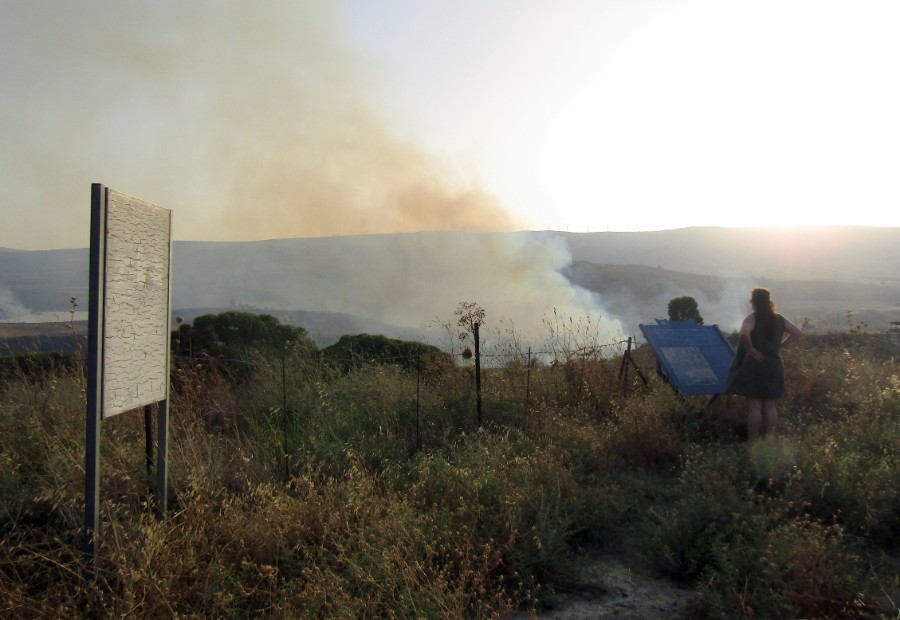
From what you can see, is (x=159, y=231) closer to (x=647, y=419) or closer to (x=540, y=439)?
(x=540, y=439)

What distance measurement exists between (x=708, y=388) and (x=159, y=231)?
6112 millimetres

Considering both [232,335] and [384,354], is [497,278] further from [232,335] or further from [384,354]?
[232,335]

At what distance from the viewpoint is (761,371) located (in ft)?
22.6

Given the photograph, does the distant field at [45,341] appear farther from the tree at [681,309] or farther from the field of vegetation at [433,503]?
the tree at [681,309]

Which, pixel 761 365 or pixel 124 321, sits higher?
pixel 124 321

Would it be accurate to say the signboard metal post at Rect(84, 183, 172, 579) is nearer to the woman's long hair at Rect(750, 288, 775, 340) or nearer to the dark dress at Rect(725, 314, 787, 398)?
the dark dress at Rect(725, 314, 787, 398)

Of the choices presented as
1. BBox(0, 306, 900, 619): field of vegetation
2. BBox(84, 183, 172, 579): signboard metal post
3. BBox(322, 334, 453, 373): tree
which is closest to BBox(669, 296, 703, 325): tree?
BBox(322, 334, 453, 373): tree

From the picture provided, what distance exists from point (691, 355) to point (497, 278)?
1500 inches

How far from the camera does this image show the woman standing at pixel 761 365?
6.81 m

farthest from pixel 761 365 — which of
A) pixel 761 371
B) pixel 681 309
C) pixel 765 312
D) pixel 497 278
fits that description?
pixel 497 278

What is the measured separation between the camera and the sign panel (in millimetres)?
7832

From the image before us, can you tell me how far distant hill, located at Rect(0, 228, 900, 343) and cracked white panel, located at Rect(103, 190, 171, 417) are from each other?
A: 1854 cm

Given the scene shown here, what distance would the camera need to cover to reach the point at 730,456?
602 cm

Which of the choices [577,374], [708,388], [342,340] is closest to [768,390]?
[708,388]
